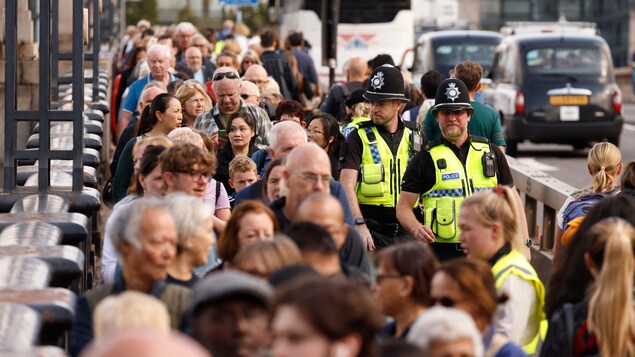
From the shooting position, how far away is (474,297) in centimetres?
594

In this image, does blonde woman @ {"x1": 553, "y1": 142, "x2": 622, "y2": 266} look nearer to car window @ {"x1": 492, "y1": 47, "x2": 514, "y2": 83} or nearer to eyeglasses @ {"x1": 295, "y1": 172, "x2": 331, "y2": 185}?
eyeglasses @ {"x1": 295, "y1": 172, "x2": 331, "y2": 185}

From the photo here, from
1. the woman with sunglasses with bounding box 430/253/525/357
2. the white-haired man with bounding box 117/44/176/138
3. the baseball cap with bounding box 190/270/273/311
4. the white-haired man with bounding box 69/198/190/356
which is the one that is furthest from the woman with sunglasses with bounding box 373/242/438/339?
the white-haired man with bounding box 117/44/176/138

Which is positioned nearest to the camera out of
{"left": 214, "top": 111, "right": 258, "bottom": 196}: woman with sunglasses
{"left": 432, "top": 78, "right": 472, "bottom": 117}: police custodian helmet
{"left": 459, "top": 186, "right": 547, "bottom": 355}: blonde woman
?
{"left": 459, "top": 186, "right": 547, "bottom": 355}: blonde woman

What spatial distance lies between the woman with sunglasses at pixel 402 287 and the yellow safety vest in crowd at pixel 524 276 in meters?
0.96

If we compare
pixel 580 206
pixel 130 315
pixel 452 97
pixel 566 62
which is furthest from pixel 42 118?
pixel 566 62

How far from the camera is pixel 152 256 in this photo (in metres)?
6.50

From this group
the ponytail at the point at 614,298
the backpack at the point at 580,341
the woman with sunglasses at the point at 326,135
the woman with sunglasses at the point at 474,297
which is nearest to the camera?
the woman with sunglasses at the point at 474,297

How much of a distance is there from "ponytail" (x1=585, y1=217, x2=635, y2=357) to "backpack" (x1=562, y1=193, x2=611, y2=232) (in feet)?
13.0

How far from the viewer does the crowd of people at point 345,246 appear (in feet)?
16.5

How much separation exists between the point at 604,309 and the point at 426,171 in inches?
149

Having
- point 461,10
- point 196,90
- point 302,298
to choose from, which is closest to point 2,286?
point 302,298

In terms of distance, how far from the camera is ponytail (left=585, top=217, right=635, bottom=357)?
20.6 ft

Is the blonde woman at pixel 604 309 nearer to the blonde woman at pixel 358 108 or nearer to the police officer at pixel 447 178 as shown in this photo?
the police officer at pixel 447 178

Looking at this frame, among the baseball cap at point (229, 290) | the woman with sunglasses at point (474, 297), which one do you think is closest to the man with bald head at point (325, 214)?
the woman with sunglasses at point (474, 297)
